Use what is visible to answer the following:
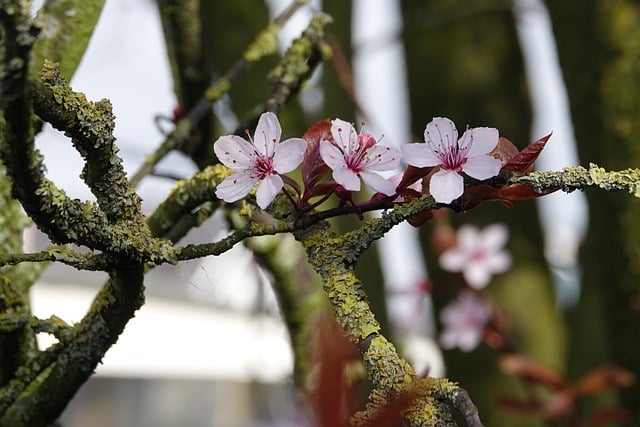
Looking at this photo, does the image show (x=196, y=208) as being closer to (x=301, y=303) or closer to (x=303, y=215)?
(x=303, y=215)

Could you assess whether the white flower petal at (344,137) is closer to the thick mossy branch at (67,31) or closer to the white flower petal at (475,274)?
the thick mossy branch at (67,31)

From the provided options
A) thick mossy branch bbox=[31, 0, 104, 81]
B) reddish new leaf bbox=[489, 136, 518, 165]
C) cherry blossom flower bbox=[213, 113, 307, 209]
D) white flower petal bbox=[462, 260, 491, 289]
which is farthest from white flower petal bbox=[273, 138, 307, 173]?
white flower petal bbox=[462, 260, 491, 289]

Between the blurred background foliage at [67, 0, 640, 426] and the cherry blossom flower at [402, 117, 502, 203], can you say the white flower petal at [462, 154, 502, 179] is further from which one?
the blurred background foliage at [67, 0, 640, 426]

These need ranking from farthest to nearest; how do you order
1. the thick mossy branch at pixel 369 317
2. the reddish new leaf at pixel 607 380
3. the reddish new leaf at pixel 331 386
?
1. the reddish new leaf at pixel 607 380
2. the thick mossy branch at pixel 369 317
3. the reddish new leaf at pixel 331 386

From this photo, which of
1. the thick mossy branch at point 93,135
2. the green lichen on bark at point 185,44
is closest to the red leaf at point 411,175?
the thick mossy branch at point 93,135

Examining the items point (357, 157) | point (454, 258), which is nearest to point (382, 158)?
point (357, 157)

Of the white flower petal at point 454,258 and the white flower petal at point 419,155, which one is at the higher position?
the white flower petal at point 454,258

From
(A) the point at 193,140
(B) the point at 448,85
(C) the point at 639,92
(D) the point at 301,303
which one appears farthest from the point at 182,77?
(B) the point at 448,85
